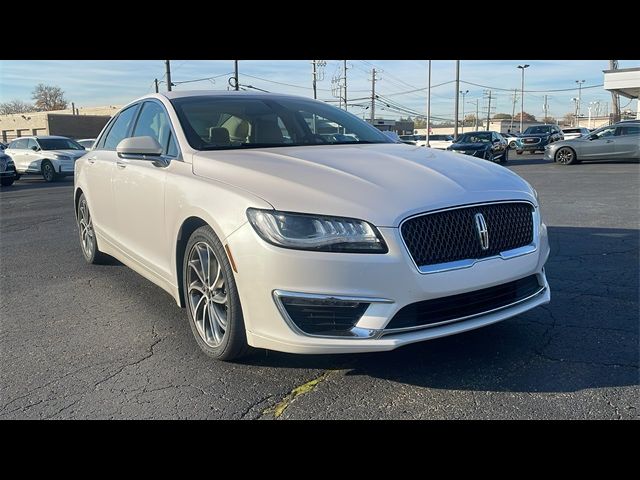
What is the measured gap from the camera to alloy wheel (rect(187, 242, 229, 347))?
3346 mm

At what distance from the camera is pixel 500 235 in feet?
10.5

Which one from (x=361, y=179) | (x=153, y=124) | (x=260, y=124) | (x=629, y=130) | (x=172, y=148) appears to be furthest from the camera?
(x=629, y=130)

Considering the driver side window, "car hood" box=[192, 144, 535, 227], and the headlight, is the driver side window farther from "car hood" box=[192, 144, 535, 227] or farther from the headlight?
the headlight

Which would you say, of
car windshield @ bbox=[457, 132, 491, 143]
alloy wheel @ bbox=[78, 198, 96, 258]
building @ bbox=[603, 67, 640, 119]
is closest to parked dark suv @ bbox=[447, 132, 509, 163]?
car windshield @ bbox=[457, 132, 491, 143]

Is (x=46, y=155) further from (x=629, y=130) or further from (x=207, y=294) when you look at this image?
(x=629, y=130)

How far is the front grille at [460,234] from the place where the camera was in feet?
9.48

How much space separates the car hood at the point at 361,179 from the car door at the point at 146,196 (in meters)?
0.50

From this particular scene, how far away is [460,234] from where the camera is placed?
9.87ft

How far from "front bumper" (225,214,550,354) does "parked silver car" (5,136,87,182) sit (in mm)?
18550

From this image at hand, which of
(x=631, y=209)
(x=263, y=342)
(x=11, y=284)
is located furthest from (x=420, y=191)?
(x=631, y=209)

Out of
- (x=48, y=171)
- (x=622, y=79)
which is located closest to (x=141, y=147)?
(x=48, y=171)

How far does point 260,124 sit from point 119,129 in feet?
5.99
